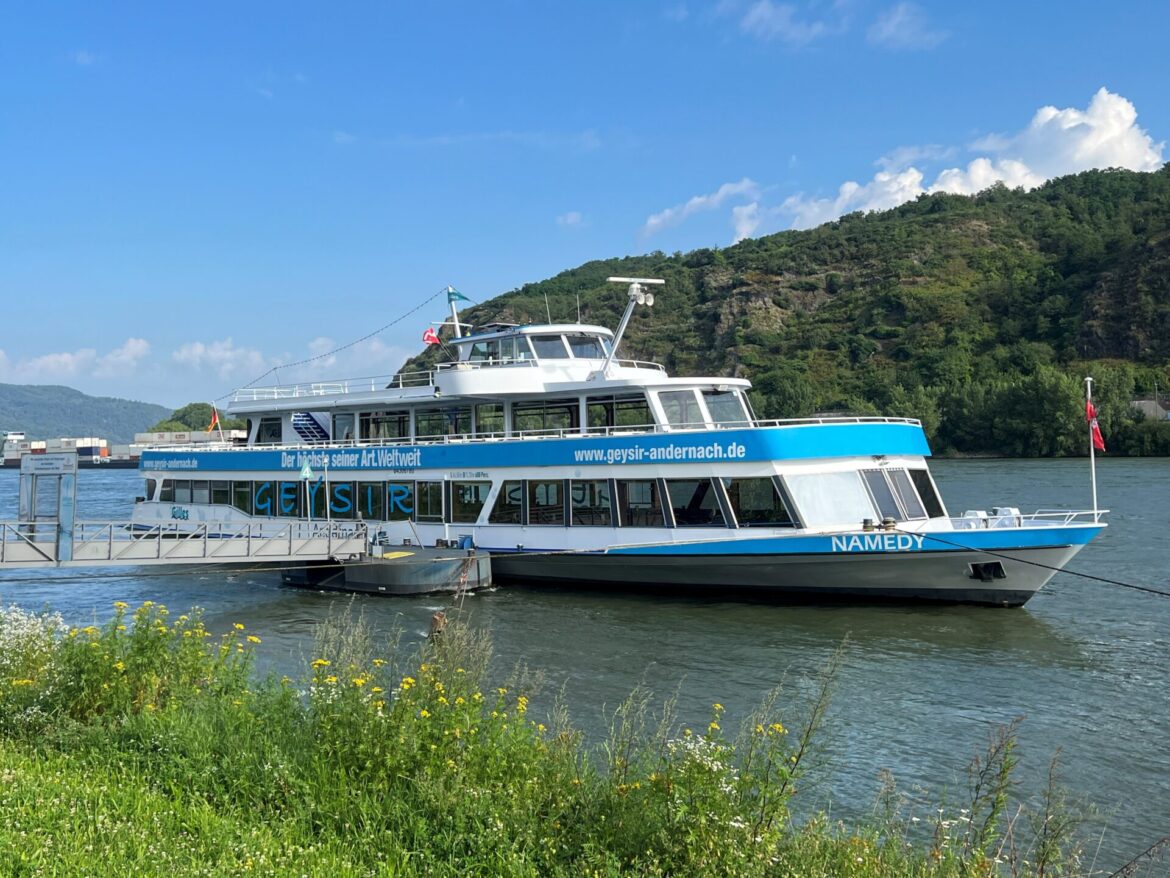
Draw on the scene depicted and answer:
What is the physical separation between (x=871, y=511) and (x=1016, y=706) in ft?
18.8

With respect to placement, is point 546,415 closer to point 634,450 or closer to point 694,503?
point 634,450


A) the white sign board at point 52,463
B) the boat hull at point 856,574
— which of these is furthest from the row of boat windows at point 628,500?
the white sign board at point 52,463

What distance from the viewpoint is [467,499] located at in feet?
70.2

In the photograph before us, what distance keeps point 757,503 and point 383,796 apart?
12466mm

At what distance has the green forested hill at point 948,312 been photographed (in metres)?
71.1

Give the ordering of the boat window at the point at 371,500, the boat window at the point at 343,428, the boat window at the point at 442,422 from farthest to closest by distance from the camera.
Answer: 1. the boat window at the point at 343,428
2. the boat window at the point at 371,500
3. the boat window at the point at 442,422

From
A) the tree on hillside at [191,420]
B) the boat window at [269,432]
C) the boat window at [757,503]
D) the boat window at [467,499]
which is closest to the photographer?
the boat window at [757,503]

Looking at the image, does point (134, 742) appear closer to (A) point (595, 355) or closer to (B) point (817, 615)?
(B) point (817, 615)

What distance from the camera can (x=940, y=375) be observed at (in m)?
84.2

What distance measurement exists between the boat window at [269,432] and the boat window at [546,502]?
8928 millimetres

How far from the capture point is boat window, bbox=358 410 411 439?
23.3m

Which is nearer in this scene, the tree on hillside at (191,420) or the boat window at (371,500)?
the boat window at (371,500)

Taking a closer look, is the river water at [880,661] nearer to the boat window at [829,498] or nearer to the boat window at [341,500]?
the boat window at [829,498]

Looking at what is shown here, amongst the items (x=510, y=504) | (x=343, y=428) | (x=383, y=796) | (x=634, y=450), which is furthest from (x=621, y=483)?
(x=383, y=796)
